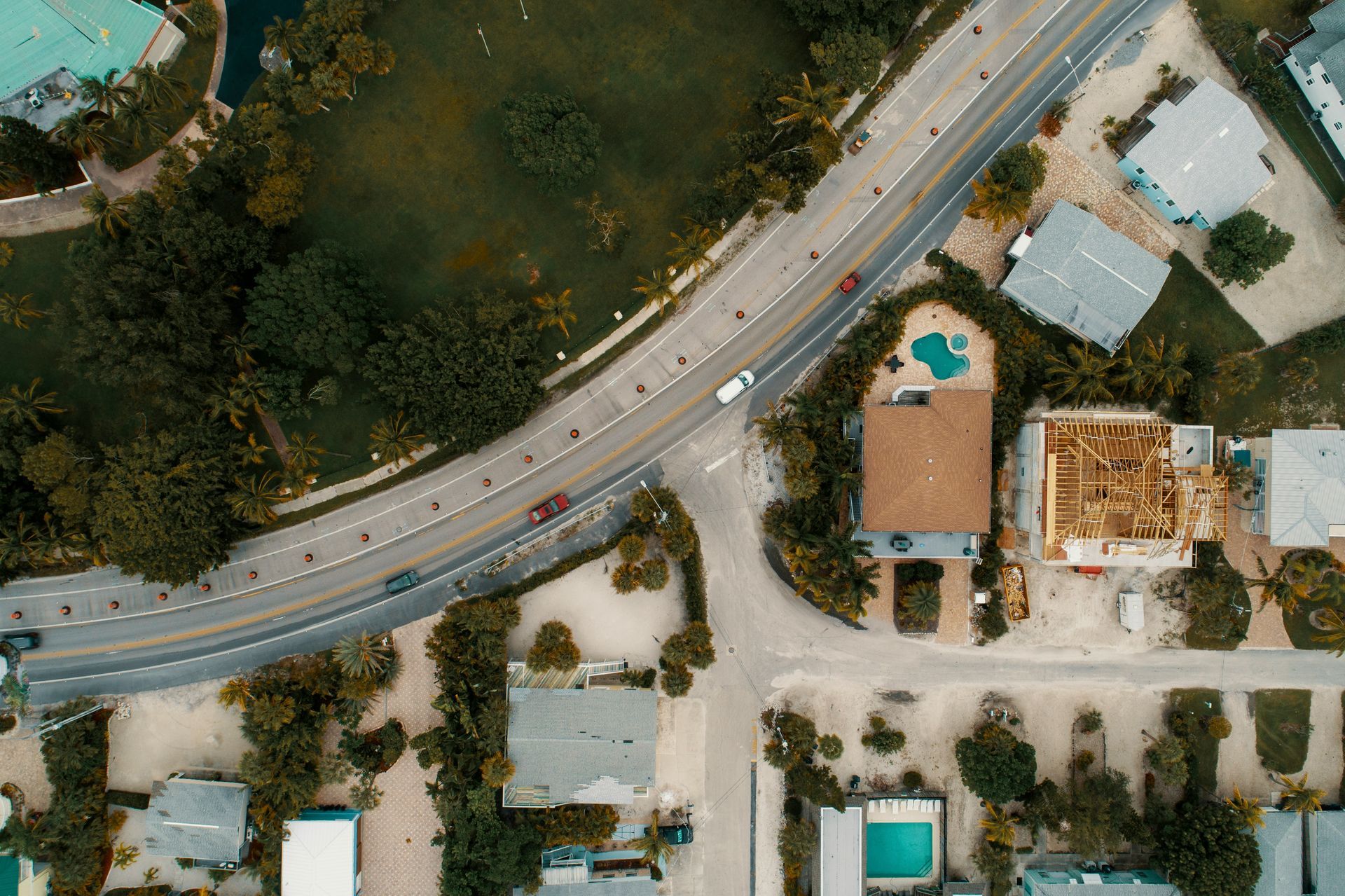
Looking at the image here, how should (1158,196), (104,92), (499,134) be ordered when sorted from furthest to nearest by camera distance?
(499,134)
(1158,196)
(104,92)

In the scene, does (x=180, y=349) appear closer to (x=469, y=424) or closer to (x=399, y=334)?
(x=399, y=334)

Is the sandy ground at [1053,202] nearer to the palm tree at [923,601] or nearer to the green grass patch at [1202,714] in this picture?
the palm tree at [923,601]

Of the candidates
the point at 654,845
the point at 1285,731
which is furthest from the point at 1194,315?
the point at 654,845

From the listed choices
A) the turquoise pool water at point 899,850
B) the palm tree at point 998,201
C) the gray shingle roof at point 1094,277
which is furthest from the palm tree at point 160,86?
the turquoise pool water at point 899,850

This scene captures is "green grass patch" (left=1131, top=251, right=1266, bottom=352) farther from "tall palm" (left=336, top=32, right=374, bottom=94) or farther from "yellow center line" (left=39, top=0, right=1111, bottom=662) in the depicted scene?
"tall palm" (left=336, top=32, right=374, bottom=94)

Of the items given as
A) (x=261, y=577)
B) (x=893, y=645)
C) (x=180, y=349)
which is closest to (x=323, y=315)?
(x=180, y=349)

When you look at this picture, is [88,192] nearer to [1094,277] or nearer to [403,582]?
[403,582]

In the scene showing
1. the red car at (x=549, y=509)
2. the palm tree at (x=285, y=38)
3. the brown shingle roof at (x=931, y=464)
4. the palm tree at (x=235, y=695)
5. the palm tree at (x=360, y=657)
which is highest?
the palm tree at (x=285, y=38)

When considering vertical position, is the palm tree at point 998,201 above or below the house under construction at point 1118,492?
above
